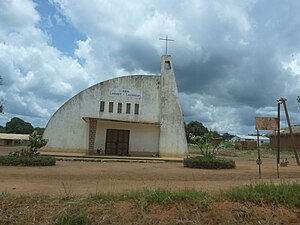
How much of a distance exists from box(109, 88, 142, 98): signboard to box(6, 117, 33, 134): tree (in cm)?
5534

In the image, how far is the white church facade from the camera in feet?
80.2

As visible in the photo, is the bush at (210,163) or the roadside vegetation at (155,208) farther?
the bush at (210,163)

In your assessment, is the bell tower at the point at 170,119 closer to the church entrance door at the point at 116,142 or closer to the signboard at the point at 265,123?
the church entrance door at the point at 116,142

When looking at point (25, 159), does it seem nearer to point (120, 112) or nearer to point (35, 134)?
point (35, 134)

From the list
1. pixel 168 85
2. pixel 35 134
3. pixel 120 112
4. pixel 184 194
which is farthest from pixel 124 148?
pixel 184 194

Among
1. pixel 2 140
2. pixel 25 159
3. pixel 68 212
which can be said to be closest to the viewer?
pixel 68 212

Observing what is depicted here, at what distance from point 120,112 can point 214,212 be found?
18.7m

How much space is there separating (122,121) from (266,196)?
1747 cm

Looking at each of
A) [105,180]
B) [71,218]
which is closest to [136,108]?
[105,180]

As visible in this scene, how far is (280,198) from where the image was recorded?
707cm

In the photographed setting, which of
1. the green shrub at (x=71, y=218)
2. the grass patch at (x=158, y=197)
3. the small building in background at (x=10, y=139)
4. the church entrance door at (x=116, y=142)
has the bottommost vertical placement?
the green shrub at (x=71, y=218)

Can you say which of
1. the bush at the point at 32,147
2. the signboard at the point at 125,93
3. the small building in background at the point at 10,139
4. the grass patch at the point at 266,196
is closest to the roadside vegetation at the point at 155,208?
the grass patch at the point at 266,196

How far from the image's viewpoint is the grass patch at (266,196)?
275 inches

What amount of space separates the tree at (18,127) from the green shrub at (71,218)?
2873 inches
